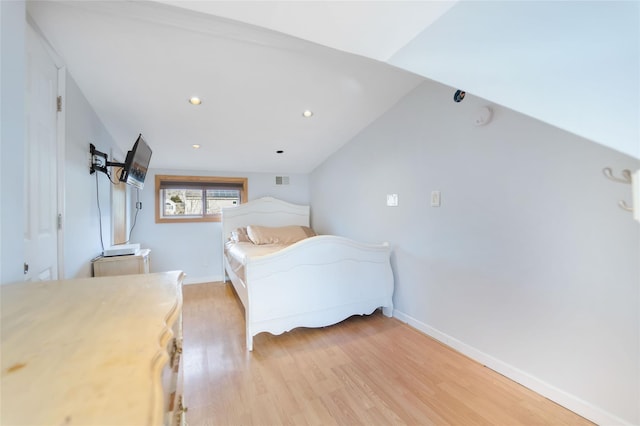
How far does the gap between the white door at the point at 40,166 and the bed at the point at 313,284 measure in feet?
3.83

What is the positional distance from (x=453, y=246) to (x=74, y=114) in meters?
2.93

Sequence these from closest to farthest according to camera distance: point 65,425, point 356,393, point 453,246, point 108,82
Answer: point 65,425 → point 356,393 → point 108,82 → point 453,246

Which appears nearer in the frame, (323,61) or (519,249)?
(519,249)

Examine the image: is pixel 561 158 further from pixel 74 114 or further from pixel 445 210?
pixel 74 114

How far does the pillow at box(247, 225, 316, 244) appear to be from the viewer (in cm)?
379

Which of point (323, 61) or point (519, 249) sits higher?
point (323, 61)

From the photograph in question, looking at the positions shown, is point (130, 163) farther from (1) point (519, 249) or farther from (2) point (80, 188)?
(1) point (519, 249)

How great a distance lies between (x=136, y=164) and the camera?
2.20 m

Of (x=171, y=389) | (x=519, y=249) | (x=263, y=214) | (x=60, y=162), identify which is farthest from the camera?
(x=263, y=214)


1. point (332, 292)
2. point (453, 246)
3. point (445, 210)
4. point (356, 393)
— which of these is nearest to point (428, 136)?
point (445, 210)

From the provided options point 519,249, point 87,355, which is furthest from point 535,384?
point 87,355

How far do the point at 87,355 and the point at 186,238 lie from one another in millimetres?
3911

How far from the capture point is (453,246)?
212 cm

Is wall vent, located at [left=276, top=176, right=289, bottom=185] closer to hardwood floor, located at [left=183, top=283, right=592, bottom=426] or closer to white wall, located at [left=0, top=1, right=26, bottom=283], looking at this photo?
hardwood floor, located at [left=183, top=283, right=592, bottom=426]
